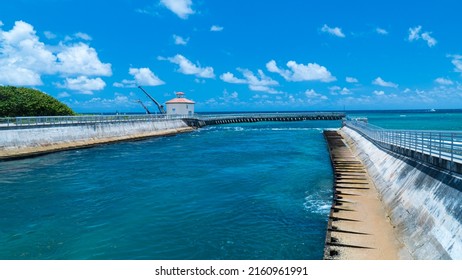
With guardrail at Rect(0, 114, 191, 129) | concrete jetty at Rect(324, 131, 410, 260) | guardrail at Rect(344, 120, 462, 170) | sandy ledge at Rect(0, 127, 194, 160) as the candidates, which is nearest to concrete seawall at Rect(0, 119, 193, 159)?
sandy ledge at Rect(0, 127, 194, 160)

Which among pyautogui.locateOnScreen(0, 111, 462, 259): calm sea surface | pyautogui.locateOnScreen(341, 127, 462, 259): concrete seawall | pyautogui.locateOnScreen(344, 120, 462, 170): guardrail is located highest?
pyautogui.locateOnScreen(344, 120, 462, 170): guardrail

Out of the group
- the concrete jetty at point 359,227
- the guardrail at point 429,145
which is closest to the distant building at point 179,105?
the guardrail at point 429,145

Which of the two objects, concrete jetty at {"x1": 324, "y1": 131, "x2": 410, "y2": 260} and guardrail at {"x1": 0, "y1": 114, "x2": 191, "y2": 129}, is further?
guardrail at {"x1": 0, "y1": 114, "x2": 191, "y2": 129}

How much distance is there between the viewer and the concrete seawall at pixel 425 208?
970 cm

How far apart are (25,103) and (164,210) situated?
138ft

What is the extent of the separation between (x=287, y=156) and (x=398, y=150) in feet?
56.0

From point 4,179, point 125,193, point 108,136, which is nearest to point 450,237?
point 125,193

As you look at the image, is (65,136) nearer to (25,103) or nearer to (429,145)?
(25,103)

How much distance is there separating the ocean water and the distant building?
54122 mm

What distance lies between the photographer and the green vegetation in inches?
1950

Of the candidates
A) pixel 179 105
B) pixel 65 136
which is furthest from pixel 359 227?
pixel 179 105

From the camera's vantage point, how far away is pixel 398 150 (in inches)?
861

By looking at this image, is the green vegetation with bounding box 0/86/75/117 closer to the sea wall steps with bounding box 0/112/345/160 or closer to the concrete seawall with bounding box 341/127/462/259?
the sea wall steps with bounding box 0/112/345/160

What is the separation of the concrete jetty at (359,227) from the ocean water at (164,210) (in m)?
0.86
